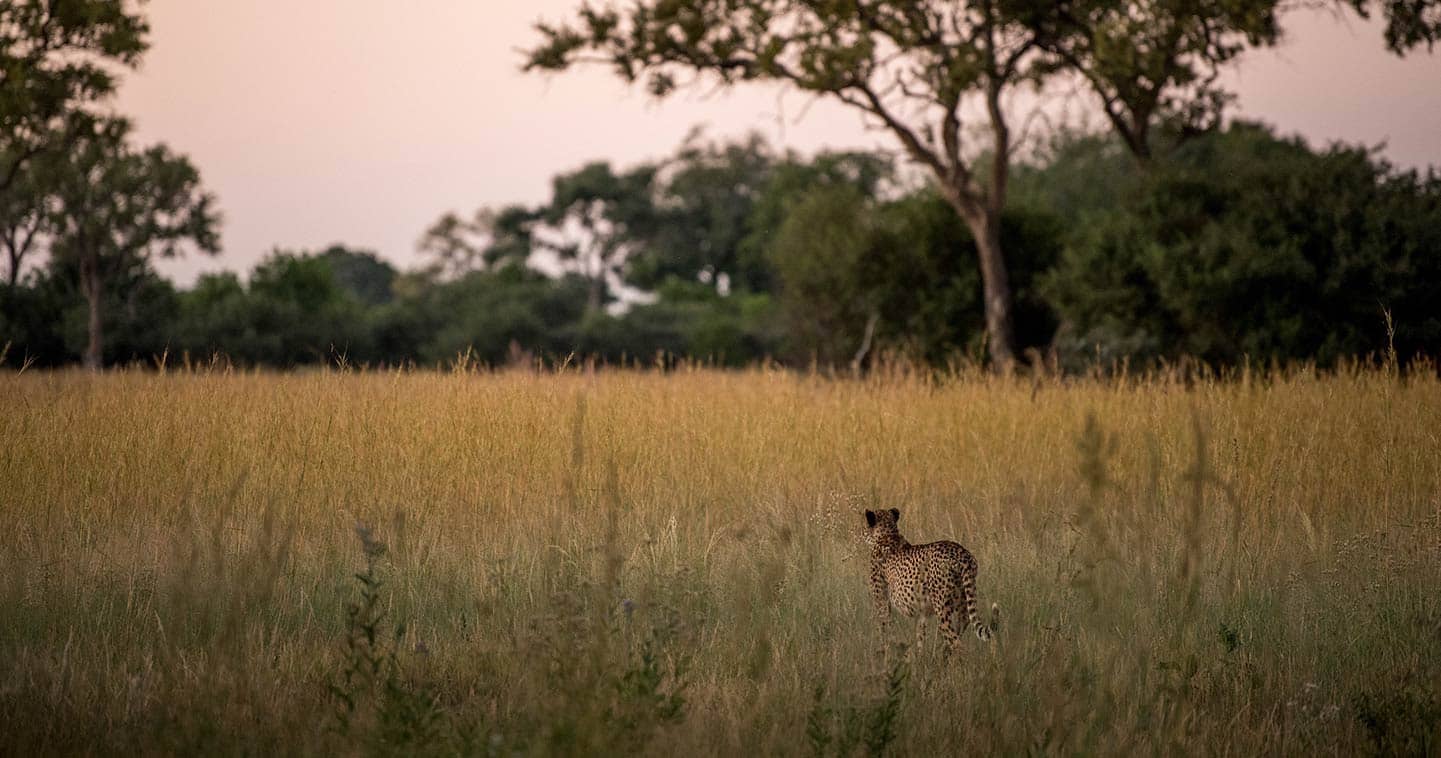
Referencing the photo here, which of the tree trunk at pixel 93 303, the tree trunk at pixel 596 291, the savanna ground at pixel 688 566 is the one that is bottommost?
the savanna ground at pixel 688 566

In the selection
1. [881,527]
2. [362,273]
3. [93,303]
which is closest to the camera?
[881,527]

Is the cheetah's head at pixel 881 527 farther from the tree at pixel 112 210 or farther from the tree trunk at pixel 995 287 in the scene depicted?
the tree at pixel 112 210

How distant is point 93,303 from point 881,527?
31.0 m

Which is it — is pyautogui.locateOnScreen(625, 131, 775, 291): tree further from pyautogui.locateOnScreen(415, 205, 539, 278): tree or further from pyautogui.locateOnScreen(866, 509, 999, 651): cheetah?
pyautogui.locateOnScreen(866, 509, 999, 651): cheetah

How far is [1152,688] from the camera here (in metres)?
4.19

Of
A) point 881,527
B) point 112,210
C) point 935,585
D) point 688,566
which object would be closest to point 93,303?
point 112,210

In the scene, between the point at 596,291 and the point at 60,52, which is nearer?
the point at 60,52

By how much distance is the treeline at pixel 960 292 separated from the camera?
16688 millimetres

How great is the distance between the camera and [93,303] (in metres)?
31.4

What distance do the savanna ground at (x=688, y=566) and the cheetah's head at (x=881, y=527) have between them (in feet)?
1.23

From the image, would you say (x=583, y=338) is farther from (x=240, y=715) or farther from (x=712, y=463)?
(x=240, y=715)

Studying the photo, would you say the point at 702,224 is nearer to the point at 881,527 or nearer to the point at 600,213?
the point at 600,213

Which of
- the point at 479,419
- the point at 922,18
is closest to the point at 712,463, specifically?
the point at 479,419

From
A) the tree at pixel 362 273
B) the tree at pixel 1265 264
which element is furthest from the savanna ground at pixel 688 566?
the tree at pixel 362 273
